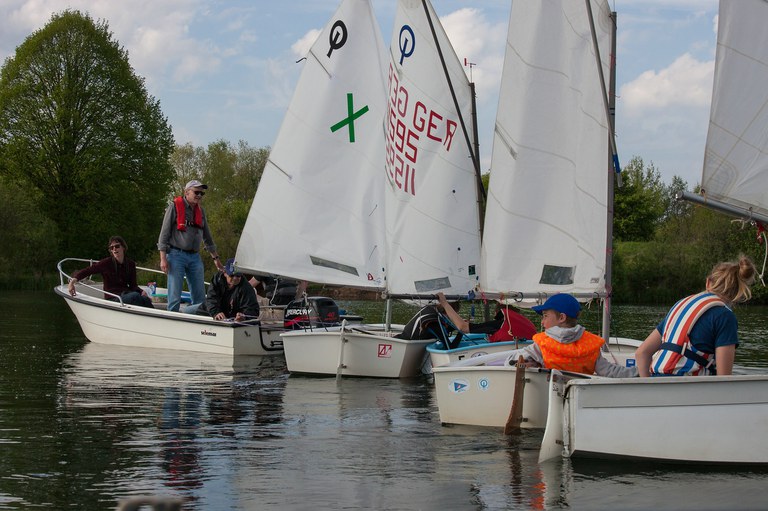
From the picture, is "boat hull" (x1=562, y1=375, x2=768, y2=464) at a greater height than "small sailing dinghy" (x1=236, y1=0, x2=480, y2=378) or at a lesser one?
lesser

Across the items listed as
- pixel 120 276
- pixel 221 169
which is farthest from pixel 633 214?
pixel 120 276

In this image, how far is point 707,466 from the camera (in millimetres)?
8594

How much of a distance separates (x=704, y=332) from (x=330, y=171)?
10066mm

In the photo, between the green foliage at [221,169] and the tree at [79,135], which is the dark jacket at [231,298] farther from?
the green foliage at [221,169]

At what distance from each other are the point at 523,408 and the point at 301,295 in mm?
8880

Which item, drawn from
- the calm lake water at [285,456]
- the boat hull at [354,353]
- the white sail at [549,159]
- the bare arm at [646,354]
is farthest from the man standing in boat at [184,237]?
the bare arm at [646,354]

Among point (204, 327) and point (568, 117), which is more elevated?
point (568, 117)

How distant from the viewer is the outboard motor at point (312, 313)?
17703mm

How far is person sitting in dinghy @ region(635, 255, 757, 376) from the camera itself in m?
8.45

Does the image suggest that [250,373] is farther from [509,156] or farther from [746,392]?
[746,392]

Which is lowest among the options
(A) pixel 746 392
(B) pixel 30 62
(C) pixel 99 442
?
(C) pixel 99 442

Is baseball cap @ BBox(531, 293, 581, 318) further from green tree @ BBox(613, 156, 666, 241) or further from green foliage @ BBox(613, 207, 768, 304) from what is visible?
green tree @ BBox(613, 156, 666, 241)

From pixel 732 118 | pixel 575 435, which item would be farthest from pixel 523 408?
pixel 732 118

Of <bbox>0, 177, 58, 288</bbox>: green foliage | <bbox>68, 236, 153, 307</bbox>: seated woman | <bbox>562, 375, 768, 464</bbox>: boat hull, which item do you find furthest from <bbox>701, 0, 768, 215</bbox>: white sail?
<bbox>0, 177, 58, 288</bbox>: green foliage
